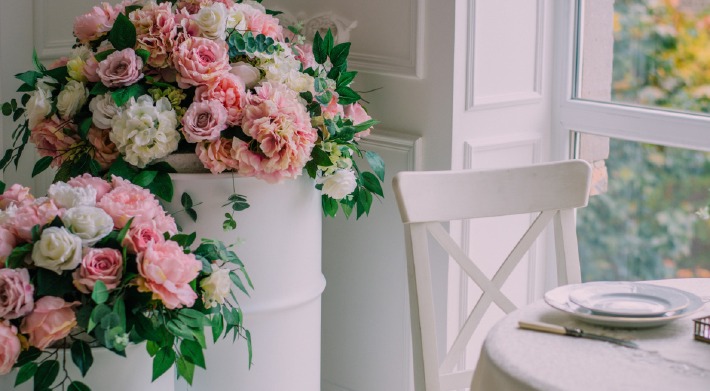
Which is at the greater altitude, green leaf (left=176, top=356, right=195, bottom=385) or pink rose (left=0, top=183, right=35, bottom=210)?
pink rose (left=0, top=183, right=35, bottom=210)

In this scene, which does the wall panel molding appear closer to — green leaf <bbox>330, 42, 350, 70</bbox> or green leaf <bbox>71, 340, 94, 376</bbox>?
green leaf <bbox>330, 42, 350, 70</bbox>

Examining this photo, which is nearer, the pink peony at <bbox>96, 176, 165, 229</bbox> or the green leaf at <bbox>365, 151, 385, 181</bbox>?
the pink peony at <bbox>96, 176, 165, 229</bbox>

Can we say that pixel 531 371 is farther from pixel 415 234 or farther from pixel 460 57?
pixel 460 57

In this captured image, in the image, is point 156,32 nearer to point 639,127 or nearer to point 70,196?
point 70,196

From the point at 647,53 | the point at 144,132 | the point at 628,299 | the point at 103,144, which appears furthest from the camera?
the point at 647,53

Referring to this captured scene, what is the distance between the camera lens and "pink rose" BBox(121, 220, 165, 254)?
1.73 metres

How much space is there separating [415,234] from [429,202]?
0.07m

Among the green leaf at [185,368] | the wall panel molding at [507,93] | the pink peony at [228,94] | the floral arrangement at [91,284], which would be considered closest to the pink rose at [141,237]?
the floral arrangement at [91,284]

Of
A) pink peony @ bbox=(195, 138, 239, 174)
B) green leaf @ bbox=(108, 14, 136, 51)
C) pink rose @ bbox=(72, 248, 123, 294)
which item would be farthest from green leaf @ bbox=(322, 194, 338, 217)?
pink rose @ bbox=(72, 248, 123, 294)

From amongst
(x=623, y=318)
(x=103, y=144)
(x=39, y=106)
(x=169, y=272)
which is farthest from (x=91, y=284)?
(x=623, y=318)

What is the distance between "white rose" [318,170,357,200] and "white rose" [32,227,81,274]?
63cm

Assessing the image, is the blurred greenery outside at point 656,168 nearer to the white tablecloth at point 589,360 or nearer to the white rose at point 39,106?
the white tablecloth at point 589,360

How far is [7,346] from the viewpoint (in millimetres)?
1633

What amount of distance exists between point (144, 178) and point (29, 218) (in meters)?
0.33
